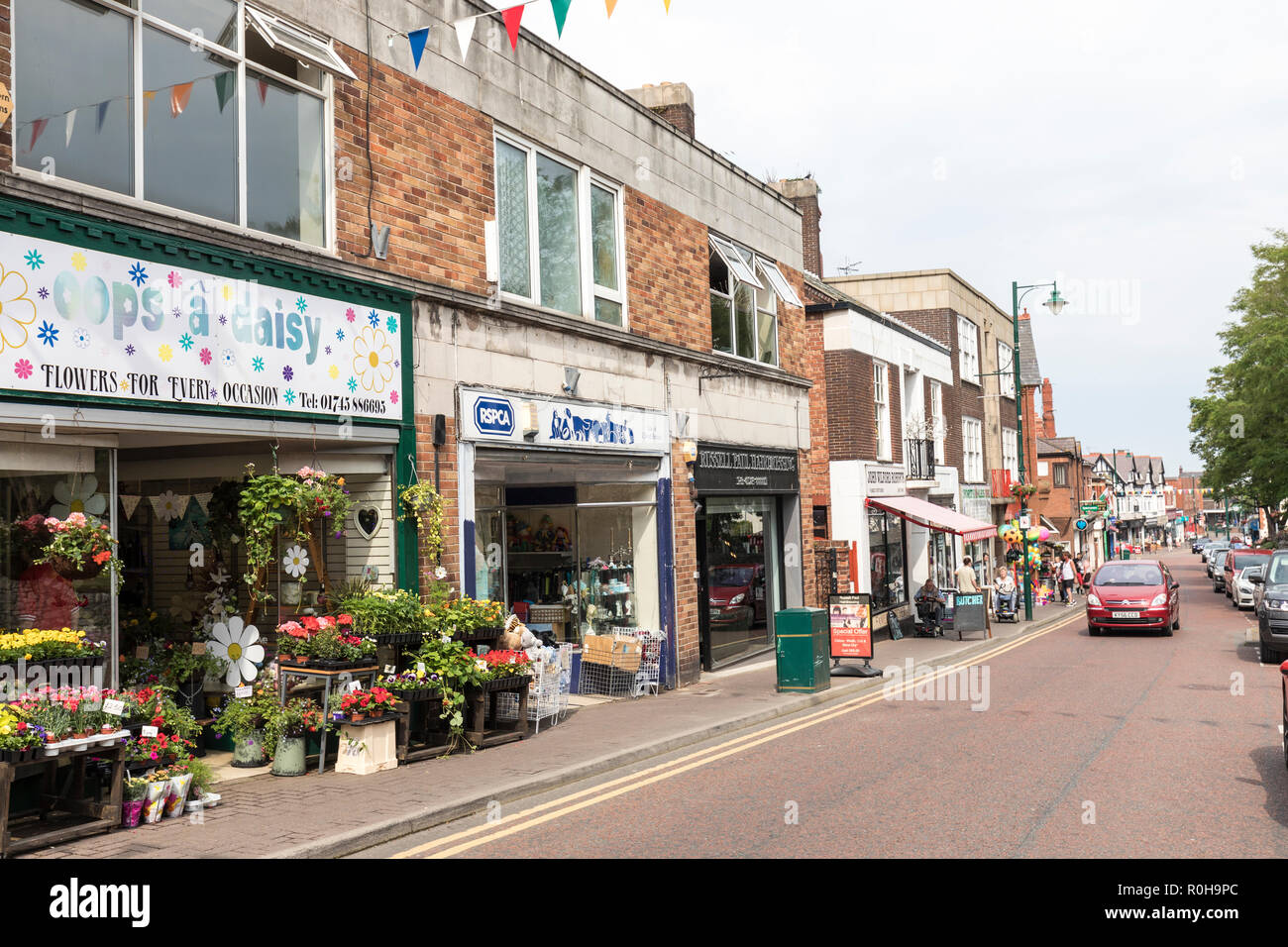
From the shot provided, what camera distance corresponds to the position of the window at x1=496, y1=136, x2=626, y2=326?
42.2 feet

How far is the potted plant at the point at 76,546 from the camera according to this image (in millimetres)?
7496

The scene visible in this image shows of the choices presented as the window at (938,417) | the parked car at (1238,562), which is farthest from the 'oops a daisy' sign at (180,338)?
the parked car at (1238,562)

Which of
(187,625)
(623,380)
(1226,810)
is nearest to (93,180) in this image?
(187,625)

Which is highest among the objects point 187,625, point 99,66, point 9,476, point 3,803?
point 99,66

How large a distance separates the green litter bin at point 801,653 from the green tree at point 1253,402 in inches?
1186

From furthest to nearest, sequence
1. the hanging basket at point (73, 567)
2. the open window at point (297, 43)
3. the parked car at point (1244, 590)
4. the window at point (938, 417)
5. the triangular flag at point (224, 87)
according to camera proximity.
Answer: the window at point (938, 417), the parked car at point (1244, 590), the open window at point (297, 43), the triangular flag at point (224, 87), the hanging basket at point (73, 567)

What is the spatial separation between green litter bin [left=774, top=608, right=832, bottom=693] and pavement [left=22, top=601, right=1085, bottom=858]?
0.32m

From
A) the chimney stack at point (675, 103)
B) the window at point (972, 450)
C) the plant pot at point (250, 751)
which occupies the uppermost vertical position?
the chimney stack at point (675, 103)

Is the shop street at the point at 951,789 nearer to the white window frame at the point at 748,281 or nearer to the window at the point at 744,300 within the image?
the window at the point at 744,300

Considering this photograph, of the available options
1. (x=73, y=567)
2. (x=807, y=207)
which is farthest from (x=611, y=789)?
(x=807, y=207)

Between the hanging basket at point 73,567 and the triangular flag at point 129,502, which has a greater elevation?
the triangular flag at point 129,502

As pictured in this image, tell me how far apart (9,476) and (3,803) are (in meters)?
2.40

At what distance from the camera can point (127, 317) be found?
7988mm
